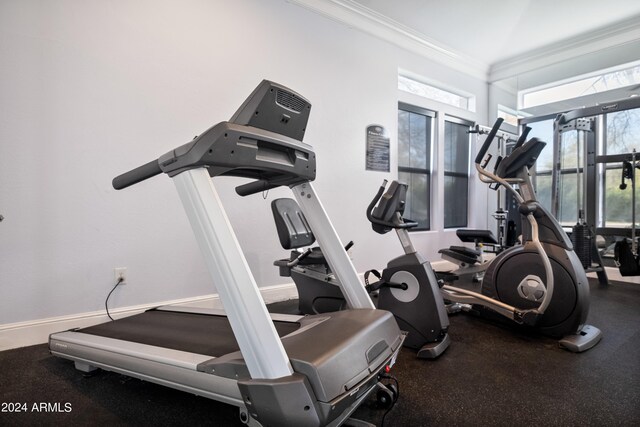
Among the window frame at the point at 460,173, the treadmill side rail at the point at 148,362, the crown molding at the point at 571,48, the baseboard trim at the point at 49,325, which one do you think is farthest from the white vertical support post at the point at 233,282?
the crown molding at the point at 571,48

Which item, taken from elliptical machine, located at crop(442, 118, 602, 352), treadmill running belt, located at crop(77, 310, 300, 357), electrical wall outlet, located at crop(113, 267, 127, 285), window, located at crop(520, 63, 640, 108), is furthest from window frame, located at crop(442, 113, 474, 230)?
electrical wall outlet, located at crop(113, 267, 127, 285)

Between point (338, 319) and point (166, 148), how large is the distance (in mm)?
2100

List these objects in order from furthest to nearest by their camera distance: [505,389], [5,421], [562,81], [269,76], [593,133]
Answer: [562,81], [593,133], [269,76], [505,389], [5,421]

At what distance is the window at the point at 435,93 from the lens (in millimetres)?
4660

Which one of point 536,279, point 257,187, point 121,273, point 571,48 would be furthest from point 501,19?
point 121,273

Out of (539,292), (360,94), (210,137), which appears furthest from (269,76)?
(539,292)

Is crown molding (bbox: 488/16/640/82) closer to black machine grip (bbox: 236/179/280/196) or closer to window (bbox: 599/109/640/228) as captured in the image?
window (bbox: 599/109/640/228)

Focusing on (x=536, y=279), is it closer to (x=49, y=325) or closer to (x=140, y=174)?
(x=140, y=174)

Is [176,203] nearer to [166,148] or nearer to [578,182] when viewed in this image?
[166,148]

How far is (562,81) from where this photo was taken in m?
4.98

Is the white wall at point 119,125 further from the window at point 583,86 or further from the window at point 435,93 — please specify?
the window at point 583,86

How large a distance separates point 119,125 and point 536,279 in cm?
321

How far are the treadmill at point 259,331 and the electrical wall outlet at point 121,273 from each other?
0.84 metres

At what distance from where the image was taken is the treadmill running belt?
158 cm
